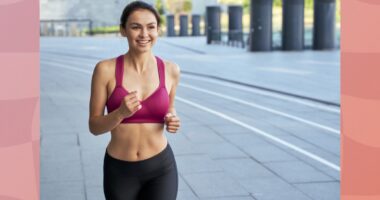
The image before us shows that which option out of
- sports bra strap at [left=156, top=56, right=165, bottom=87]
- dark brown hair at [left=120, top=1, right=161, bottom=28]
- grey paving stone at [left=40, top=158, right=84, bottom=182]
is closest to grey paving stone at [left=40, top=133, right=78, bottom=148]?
grey paving stone at [left=40, top=158, right=84, bottom=182]

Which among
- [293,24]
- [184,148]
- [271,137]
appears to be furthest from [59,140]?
[293,24]

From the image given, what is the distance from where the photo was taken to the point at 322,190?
22.3 ft

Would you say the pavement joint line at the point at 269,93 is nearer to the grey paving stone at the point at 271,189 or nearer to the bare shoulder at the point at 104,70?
the grey paving stone at the point at 271,189

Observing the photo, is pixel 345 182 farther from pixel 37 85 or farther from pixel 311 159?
pixel 311 159

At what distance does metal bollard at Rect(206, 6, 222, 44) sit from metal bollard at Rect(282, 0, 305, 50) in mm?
8282

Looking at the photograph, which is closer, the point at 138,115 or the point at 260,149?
the point at 138,115

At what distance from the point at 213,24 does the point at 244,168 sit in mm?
31546

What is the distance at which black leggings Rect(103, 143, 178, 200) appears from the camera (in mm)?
3496

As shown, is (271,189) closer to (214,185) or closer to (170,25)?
(214,185)

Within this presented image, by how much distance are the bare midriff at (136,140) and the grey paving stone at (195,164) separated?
165 inches

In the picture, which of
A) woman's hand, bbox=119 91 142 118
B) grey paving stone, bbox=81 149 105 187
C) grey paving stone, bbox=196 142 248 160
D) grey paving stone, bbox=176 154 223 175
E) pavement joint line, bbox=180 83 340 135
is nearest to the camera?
woman's hand, bbox=119 91 142 118

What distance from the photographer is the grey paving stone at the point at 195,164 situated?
25.6ft

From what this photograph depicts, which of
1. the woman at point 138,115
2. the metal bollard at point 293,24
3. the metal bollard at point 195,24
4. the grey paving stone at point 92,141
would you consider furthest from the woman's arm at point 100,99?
the metal bollard at point 195,24

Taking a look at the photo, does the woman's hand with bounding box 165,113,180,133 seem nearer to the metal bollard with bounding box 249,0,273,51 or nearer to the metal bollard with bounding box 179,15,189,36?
the metal bollard with bounding box 249,0,273,51
